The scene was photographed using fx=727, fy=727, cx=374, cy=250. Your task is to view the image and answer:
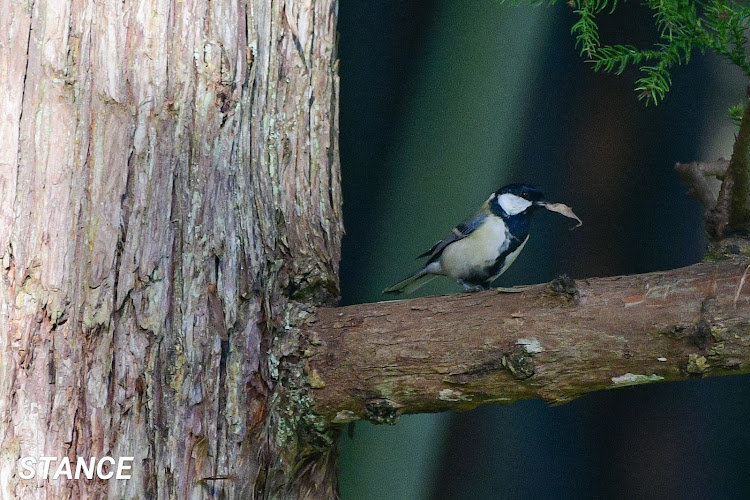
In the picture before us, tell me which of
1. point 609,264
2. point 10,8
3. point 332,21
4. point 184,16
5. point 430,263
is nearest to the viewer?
point 10,8

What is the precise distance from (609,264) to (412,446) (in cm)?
94

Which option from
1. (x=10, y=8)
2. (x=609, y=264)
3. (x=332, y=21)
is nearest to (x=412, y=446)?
(x=609, y=264)

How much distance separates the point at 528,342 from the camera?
4.58 feet

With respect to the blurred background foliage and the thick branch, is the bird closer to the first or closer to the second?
the blurred background foliage

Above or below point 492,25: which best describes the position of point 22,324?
below

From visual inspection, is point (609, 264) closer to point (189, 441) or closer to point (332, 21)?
point (332, 21)

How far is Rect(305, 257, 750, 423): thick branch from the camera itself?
1318 millimetres

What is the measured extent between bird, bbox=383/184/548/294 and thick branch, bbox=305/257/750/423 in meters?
0.77

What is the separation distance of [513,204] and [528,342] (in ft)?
3.28

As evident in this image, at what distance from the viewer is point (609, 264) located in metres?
2.55

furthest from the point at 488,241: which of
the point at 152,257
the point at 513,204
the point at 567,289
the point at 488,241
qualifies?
the point at 152,257

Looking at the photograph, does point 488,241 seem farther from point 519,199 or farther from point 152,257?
point 152,257

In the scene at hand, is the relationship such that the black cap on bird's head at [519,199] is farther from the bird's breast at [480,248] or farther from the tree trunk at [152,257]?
the tree trunk at [152,257]

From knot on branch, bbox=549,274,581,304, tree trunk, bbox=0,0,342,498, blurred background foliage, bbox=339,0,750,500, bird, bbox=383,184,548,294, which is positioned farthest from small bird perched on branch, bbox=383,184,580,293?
knot on branch, bbox=549,274,581,304
